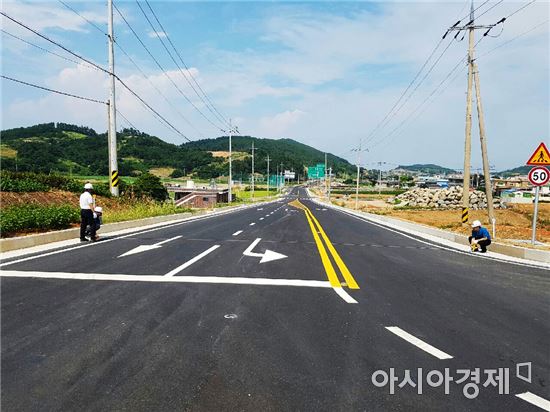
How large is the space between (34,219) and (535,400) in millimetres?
14564

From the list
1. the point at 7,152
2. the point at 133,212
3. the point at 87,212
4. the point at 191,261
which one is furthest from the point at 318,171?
the point at 7,152

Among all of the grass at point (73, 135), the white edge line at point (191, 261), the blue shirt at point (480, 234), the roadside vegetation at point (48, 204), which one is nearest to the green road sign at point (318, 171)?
the roadside vegetation at point (48, 204)

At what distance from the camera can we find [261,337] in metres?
4.86

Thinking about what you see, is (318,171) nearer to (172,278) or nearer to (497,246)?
(497,246)

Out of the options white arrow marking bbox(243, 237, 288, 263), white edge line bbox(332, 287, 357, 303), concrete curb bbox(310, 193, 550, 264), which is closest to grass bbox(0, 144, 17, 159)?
concrete curb bbox(310, 193, 550, 264)

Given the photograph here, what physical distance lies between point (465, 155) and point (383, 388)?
23.4 m

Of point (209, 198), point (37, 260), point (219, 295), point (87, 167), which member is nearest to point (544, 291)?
point (219, 295)

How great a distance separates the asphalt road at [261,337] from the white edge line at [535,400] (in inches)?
0.7

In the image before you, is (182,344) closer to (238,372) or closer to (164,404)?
(238,372)

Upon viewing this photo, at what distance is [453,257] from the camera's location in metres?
12.7

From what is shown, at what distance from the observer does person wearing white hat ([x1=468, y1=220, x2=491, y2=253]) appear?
13703 millimetres

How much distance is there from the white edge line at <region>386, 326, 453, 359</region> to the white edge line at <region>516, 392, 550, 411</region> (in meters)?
0.84

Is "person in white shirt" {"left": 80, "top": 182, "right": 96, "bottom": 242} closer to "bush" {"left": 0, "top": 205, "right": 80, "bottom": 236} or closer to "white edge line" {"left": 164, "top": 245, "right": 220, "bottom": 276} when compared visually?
"bush" {"left": 0, "top": 205, "right": 80, "bottom": 236}

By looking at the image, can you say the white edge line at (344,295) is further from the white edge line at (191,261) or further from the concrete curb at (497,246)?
the concrete curb at (497,246)
